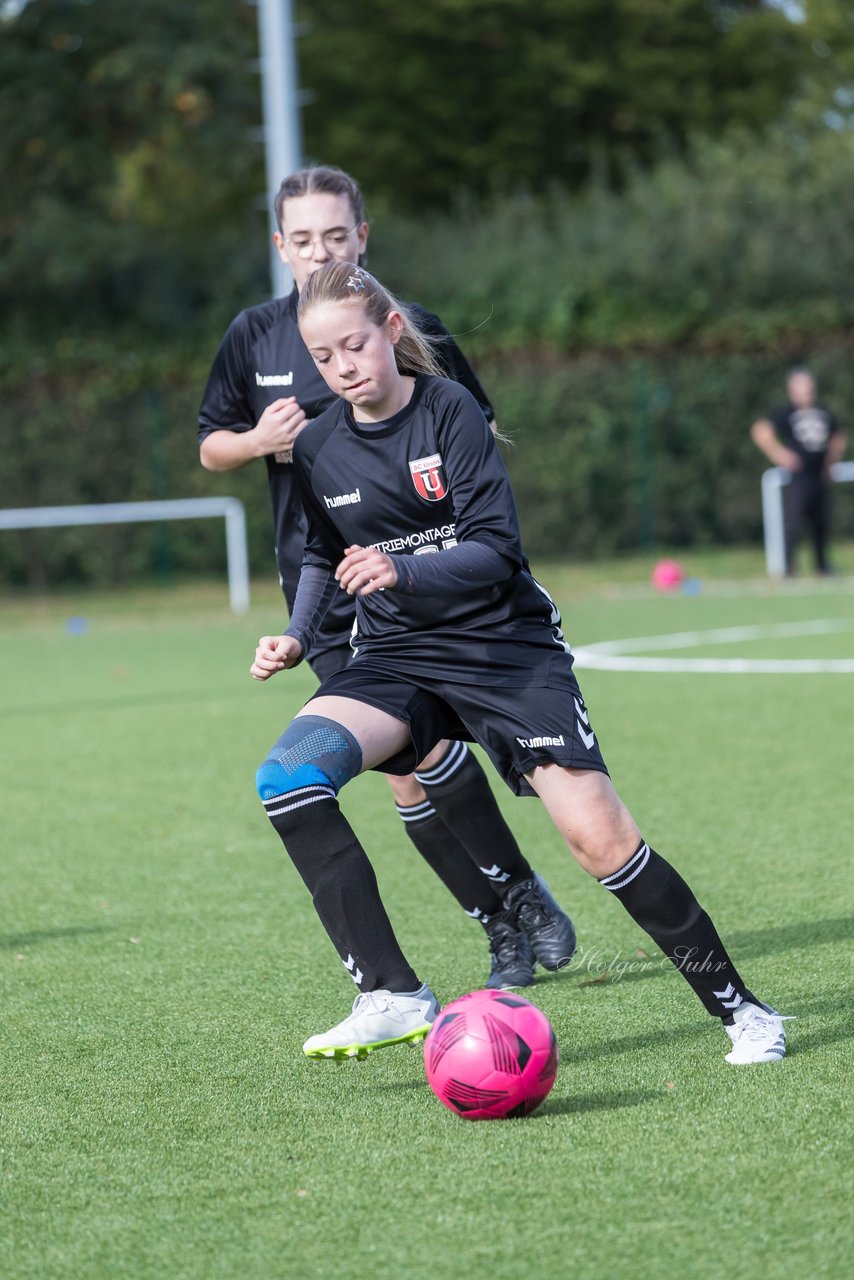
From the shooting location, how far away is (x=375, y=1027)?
4004 mm

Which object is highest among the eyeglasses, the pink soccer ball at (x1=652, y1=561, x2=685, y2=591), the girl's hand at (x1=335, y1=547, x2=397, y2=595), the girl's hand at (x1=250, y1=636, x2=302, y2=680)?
the eyeglasses

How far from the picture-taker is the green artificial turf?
3107 mm

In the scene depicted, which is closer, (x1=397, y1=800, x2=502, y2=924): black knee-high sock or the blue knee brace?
the blue knee brace

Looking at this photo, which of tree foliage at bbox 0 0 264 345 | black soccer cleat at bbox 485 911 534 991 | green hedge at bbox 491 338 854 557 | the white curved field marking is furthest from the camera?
tree foliage at bbox 0 0 264 345

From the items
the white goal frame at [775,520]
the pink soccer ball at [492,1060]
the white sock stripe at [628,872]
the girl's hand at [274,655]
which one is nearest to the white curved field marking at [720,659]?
the white goal frame at [775,520]

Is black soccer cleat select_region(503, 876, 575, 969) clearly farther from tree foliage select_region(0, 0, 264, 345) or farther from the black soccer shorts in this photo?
tree foliage select_region(0, 0, 264, 345)

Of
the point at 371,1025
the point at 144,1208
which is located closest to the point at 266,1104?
the point at 371,1025

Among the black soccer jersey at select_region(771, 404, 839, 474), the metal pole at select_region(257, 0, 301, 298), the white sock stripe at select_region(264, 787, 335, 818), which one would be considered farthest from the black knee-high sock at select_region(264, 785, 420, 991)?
the black soccer jersey at select_region(771, 404, 839, 474)

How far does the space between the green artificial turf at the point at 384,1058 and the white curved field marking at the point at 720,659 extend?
96.0 inches

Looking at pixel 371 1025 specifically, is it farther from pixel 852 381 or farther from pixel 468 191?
pixel 468 191

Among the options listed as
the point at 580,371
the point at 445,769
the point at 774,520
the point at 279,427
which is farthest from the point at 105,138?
the point at 445,769

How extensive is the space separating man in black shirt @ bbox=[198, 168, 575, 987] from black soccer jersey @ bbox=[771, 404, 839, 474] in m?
15.1

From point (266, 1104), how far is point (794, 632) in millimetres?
11028

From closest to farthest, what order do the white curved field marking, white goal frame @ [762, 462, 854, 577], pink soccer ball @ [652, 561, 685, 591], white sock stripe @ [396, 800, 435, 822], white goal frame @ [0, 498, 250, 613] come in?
white sock stripe @ [396, 800, 435, 822]
the white curved field marking
white goal frame @ [0, 498, 250, 613]
pink soccer ball @ [652, 561, 685, 591]
white goal frame @ [762, 462, 854, 577]
